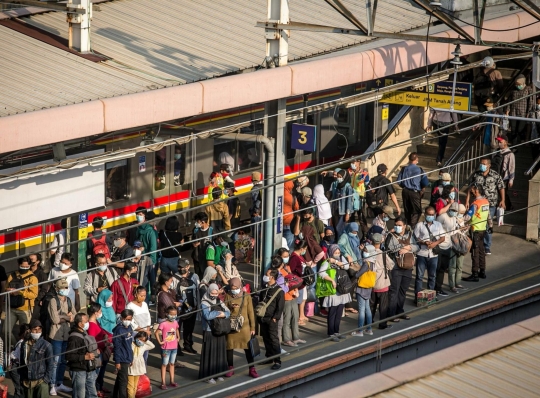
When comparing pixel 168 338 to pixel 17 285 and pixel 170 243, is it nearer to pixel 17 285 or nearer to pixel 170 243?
pixel 17 285

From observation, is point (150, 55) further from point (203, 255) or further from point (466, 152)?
point (466, 152)

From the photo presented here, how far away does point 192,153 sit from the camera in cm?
2155

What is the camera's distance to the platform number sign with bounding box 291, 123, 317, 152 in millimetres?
19469

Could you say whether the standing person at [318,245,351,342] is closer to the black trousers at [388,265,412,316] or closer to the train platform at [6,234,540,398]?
the train platform at [6,234,540,398]

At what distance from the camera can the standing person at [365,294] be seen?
720 inches

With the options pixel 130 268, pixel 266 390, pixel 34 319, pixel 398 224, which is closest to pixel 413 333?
pixel 398 224

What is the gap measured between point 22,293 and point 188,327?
240 cm

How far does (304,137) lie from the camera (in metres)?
19.6

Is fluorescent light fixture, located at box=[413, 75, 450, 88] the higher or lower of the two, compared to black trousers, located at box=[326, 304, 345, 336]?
higher

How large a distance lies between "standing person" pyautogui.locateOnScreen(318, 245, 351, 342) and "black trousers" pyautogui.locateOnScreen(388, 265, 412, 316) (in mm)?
924

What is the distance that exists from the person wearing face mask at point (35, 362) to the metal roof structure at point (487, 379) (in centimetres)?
508

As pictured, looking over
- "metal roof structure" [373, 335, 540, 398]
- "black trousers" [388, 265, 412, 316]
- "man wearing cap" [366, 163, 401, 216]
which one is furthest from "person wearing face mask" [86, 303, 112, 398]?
"man wearing cap" [366, 163, 401, 216]

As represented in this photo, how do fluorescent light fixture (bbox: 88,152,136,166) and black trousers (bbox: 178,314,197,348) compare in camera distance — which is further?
black trousers (bbox: 178,314,197,348)

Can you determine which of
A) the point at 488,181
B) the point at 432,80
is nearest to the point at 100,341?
the point at 488,181
